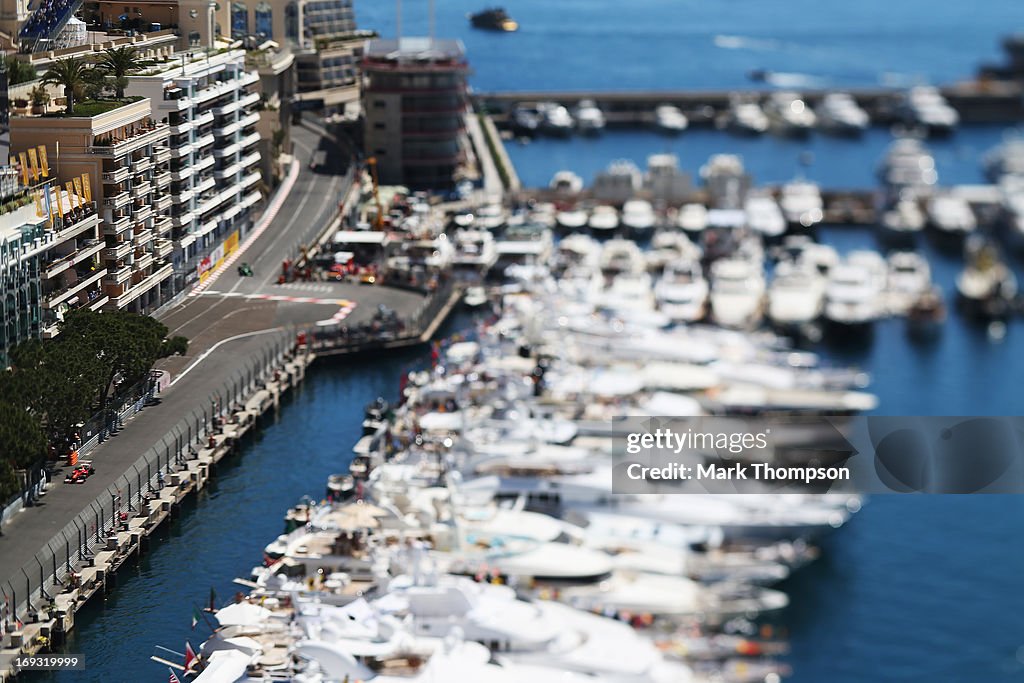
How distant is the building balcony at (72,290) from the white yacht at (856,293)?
2108 cm

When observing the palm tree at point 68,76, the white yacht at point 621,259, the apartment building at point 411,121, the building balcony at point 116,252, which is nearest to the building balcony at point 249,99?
the apartment building at point 411,121

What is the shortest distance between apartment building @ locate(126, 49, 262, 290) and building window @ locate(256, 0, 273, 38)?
1689cm

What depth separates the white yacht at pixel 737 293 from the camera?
207 feet

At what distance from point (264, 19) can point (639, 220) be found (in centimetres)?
2180

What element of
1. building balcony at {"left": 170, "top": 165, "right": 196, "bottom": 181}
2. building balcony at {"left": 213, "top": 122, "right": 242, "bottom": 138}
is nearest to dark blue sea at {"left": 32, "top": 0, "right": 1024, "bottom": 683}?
building balcony at {"left": 170, "top": 165, "right": 196, "bottom": 181}

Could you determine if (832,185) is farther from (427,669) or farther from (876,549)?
(427,669)

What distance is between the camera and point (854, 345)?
5469cm

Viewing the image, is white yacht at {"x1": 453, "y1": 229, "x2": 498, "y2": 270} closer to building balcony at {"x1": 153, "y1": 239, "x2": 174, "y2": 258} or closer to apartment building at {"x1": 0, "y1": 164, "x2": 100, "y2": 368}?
building balcony at {"x1": 153, "y1": 239, "x2": 174, "y2": 258}

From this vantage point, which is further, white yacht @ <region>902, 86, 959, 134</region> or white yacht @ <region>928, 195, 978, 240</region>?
white yacht @ <region>928, 195, 978, 240</region>

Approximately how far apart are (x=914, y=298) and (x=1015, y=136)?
18800 mm

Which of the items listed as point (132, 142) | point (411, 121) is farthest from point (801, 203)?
point (411, 121)

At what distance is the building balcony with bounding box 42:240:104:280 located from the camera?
50062mm

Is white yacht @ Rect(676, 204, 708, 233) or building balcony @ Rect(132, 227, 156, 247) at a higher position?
building balcony @ Rect(132, 227, 156, 247)

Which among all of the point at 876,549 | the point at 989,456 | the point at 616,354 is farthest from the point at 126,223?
the point at 989,456
